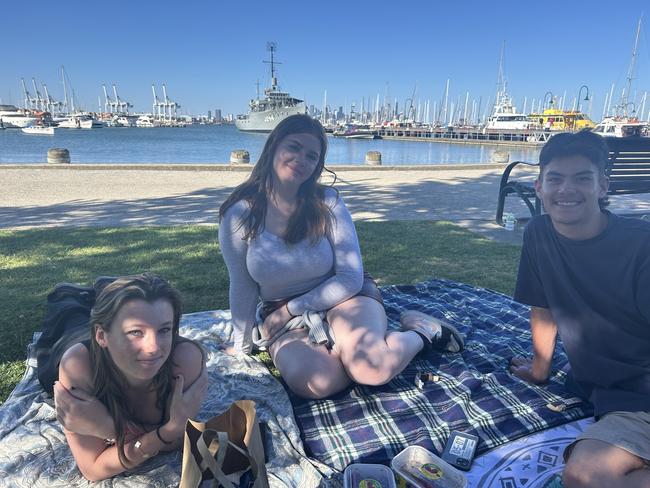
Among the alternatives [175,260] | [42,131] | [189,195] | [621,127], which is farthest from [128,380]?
[42,131]

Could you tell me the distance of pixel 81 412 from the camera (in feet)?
6.15

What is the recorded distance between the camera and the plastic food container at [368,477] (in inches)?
79.4

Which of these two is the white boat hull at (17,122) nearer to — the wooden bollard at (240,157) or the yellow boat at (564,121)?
the yellow boat at (564,121)

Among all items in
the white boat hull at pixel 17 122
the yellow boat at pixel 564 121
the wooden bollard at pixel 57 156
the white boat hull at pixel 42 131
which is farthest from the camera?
the white boat hull at pixel 17 122

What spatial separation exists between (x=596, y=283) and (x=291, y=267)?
1.70m

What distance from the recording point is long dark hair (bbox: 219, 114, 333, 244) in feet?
9.98

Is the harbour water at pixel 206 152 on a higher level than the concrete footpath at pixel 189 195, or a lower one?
lower

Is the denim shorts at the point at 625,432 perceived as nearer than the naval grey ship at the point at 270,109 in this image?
Yes

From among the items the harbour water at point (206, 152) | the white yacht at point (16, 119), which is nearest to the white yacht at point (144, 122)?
the white yacht at point (16, 119)

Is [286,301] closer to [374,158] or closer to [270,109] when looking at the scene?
[374,158]

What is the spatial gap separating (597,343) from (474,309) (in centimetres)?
180

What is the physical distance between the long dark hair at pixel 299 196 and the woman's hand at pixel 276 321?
1.53 ft

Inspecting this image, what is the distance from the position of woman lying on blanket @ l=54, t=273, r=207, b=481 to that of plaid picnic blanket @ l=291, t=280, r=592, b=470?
77 cm

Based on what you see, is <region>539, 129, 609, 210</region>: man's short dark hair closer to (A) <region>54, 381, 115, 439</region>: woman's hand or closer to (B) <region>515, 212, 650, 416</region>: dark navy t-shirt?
(B) <region>515, 212, 650, 416</region>: dark navy t-shirt
